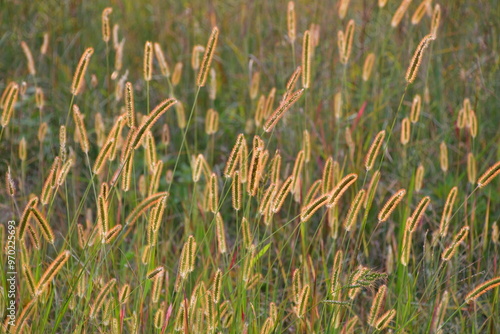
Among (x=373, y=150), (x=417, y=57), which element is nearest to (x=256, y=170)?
(x=373, y=150)

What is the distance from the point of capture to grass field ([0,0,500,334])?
5.68ft

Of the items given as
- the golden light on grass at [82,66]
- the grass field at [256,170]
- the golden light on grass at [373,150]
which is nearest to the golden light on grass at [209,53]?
the grass field at [256,170]

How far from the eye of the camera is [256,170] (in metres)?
1.63

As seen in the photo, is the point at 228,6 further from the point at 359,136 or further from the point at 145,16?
the point at 359,136

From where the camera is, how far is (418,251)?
2746 mm

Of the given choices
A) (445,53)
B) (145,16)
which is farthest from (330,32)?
(145,16)

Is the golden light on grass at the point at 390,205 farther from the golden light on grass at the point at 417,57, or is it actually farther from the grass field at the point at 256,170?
the golden light on grass at the point at 417,57

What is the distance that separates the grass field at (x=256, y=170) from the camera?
173 centimetres

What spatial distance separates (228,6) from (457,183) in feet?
7.52

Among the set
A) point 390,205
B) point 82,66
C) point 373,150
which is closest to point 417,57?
point 373,150

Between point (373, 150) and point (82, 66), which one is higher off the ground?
point (82, 66)

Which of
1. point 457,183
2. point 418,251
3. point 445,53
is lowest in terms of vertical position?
point 418,251

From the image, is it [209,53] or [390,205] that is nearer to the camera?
[390,205]

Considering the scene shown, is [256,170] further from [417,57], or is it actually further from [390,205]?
[417,57]
